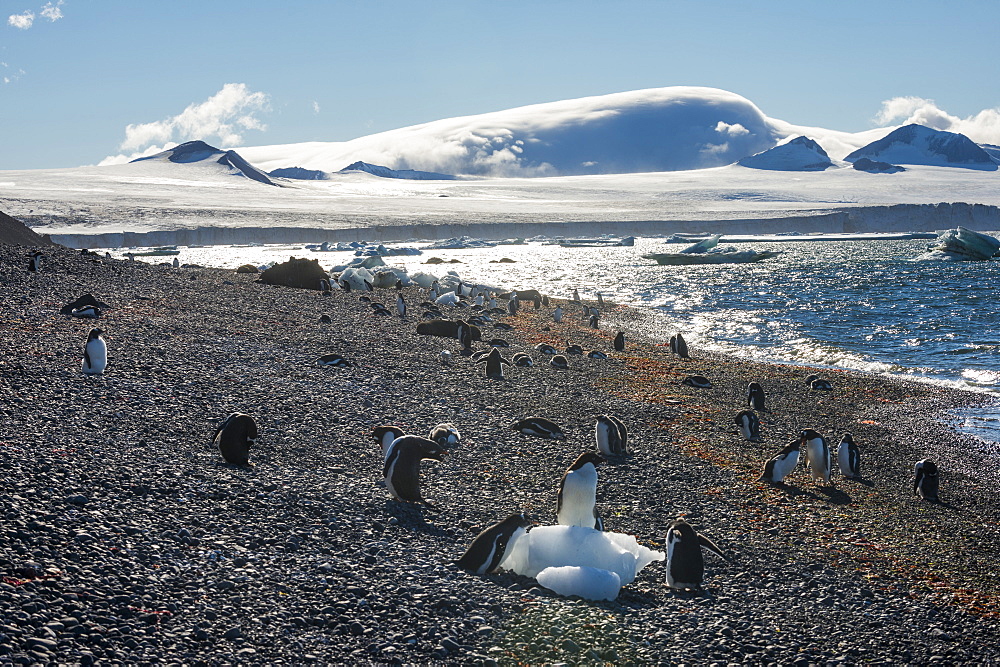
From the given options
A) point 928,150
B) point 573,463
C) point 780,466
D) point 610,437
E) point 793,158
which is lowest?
point 780,466

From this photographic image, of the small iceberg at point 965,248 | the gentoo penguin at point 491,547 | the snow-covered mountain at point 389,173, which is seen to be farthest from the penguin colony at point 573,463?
the snow-covered mountain at point 389,173

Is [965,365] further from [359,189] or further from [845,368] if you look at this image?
[359,189]

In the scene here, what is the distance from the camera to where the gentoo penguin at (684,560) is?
4984mm

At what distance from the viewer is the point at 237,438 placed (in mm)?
6215

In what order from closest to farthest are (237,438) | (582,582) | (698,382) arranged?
(582,582), (237,438), (698,382)

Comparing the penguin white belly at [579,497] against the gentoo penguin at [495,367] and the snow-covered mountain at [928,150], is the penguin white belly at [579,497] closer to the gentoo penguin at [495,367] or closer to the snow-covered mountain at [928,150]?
the gentoo penguin at [495,367]

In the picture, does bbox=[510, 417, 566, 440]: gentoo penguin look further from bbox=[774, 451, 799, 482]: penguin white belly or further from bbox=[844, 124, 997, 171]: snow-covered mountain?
bbox=[844, 124, 997, 171]: snow-covered mountain

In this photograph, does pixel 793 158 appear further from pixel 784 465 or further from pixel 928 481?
pixel 784 465

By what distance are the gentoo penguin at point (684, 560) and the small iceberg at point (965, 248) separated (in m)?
42.7

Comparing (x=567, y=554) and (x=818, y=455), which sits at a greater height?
(x=567, y=554)

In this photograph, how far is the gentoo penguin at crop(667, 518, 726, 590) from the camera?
498cm

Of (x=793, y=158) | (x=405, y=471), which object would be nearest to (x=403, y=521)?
(x=405, y=471)

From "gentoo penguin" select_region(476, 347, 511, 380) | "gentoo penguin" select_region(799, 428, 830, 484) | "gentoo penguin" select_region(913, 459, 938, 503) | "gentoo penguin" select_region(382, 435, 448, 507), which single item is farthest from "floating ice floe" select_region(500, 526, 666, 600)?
"gentoo penguin" select_region(476, 347, 511, 380)

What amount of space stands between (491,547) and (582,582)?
590 mm
